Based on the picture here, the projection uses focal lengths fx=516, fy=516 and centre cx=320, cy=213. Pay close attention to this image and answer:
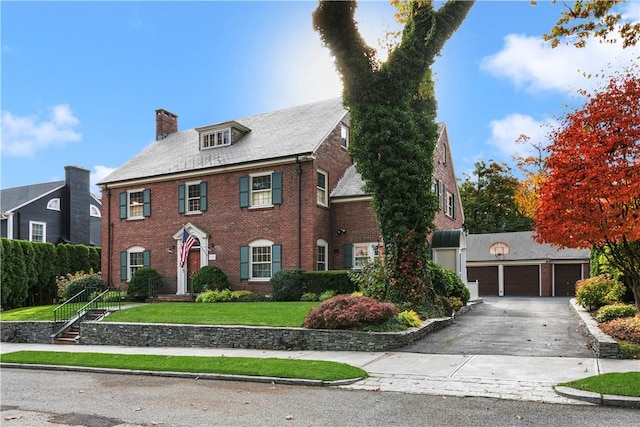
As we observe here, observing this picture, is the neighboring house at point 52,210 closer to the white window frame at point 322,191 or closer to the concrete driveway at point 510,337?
the white window frame at point 322,191

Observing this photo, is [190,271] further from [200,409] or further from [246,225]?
[200,409]

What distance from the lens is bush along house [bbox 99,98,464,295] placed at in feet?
70.9

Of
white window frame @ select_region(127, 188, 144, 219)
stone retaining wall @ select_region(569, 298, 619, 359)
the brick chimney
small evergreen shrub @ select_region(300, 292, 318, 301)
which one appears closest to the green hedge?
white window frame @ select_region(127, 188, 144, 219)

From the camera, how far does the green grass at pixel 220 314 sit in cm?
1444

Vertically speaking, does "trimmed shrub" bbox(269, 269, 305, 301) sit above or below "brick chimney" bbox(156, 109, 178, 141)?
below

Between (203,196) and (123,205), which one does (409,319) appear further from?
(123,205)

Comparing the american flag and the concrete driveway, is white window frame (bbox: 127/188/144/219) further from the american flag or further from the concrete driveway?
the concrete driveway

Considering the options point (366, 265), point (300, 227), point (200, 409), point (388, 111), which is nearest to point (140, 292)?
point (300, 227)

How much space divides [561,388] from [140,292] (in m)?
19.7

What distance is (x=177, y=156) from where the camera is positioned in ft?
86.3

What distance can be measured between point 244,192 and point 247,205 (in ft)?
1.99

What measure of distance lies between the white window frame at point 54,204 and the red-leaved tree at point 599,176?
32.2 meters

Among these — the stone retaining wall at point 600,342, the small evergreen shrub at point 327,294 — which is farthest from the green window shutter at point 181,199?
the stone retaining wall at point 600,342

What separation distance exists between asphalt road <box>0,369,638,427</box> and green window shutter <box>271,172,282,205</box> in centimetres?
1295
